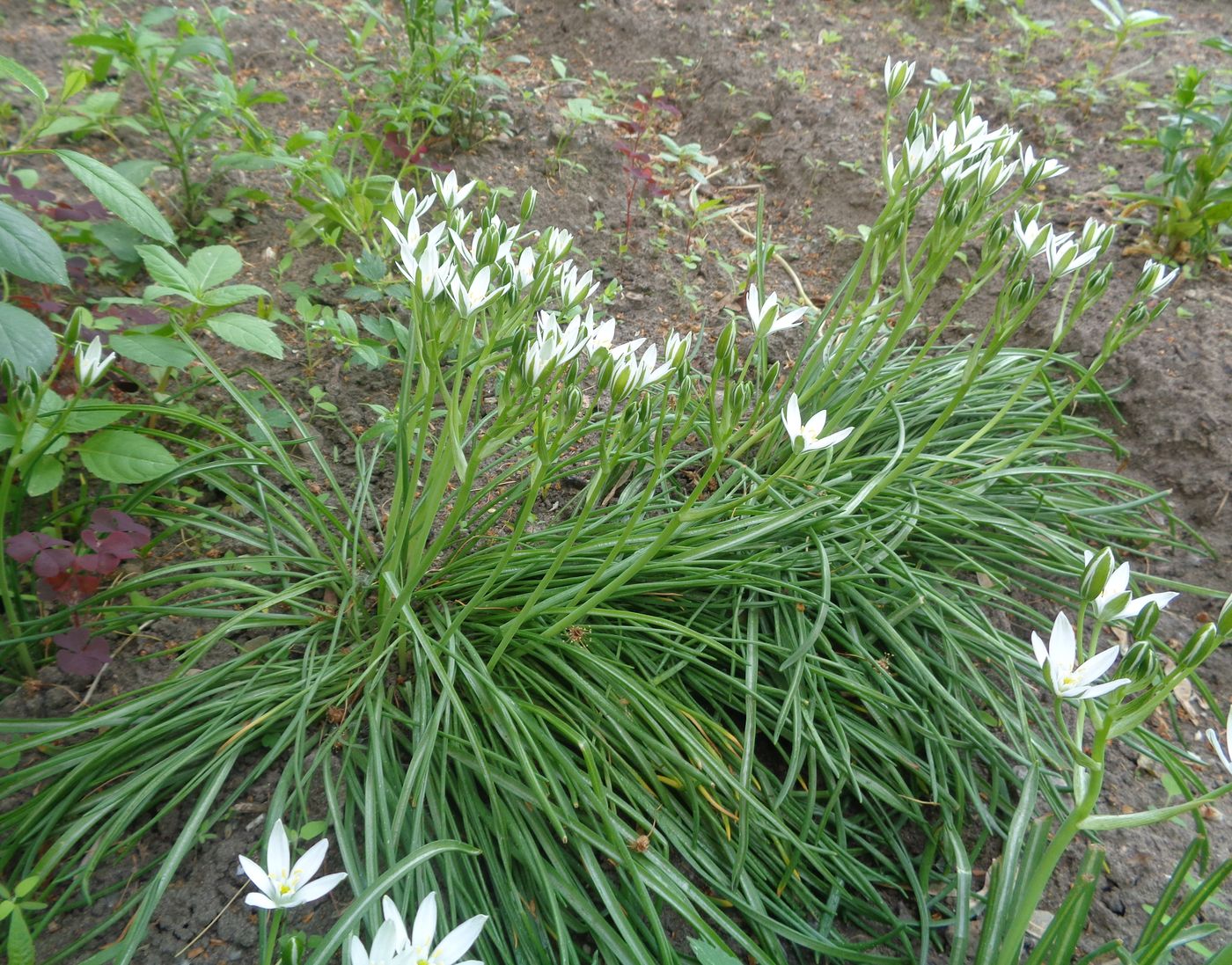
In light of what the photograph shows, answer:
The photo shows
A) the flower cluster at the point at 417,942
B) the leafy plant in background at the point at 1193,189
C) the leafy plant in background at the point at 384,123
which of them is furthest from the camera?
the leafy plant in background at the point at 1193,189

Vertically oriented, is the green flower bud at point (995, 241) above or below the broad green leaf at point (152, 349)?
above

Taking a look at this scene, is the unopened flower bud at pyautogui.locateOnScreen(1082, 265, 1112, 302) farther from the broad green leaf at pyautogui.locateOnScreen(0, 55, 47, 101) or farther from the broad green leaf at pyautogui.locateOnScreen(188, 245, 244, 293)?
the broad green leaf at pyautogui.locateOnScreen(0, 55, 47, 101)

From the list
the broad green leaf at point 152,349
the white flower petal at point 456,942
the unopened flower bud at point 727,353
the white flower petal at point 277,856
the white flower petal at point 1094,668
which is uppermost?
the unopened flower bud at point 727,353

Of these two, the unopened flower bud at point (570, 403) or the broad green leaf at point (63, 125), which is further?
the broad green leaf at point (63, 125)

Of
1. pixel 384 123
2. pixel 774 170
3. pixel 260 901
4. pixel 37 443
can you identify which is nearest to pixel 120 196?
pixel 37 443

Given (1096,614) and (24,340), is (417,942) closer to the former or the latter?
(1096,614)

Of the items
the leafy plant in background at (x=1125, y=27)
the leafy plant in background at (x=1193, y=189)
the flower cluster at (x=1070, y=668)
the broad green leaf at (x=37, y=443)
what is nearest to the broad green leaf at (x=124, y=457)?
the broad green leaf at (x=37, y=443)

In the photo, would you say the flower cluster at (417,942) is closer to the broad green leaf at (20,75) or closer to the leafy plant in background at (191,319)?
the leafy plant in background at (191,319)
